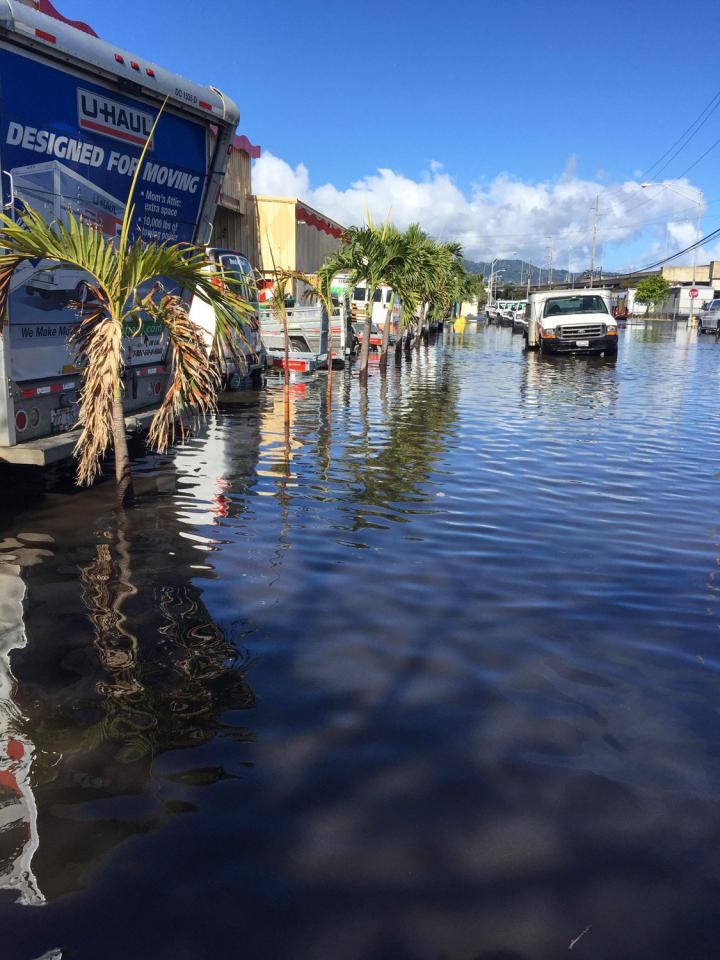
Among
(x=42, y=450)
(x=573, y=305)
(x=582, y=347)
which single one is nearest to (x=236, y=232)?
(x=582, y=347)

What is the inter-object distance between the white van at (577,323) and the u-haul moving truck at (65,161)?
66.5 ft

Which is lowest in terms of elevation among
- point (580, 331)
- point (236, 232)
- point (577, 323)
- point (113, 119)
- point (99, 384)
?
point (99, 384)

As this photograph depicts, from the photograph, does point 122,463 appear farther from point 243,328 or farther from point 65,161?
point 243,328

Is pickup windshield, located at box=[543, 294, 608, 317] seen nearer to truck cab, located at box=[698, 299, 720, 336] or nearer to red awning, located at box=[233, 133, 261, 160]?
red awning, located at box=[233, 133, 261, 160]

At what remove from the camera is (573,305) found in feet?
94.8

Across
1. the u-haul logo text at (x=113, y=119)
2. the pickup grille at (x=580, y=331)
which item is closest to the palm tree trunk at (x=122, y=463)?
the u-haul logo text at (x=113, y=119)

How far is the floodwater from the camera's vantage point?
98.3 inches

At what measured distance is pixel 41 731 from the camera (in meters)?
3.50

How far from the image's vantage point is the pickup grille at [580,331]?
26.8 m

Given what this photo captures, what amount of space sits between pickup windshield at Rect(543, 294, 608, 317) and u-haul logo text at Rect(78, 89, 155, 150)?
22353mm

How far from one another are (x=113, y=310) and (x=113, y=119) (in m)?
1.99

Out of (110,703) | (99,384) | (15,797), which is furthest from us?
(99,384)

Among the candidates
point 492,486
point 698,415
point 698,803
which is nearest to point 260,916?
point 698,803

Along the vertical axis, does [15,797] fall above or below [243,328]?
below
